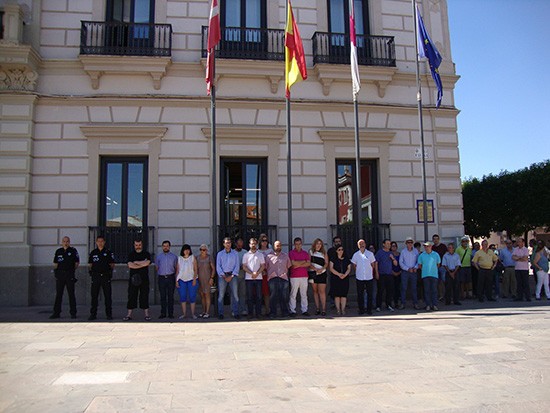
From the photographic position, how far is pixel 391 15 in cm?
1512

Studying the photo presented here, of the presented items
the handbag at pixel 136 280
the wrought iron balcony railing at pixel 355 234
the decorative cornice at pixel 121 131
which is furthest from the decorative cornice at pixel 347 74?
the handbag at pixel 136 280

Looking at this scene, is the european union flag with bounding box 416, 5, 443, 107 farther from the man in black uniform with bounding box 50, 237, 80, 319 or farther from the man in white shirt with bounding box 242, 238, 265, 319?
the man in black uniform with bounding box 50, 237, 80, 319

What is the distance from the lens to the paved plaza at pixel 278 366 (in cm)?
481

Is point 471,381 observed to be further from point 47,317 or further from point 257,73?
point 257,73

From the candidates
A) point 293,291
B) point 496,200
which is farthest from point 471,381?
point 496,200

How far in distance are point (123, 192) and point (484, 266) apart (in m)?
10.4

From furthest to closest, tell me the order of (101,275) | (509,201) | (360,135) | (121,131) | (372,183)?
1. (509,201)
2. (372,183)
3. (360,135)
4. (121,131)
5. (101,275)

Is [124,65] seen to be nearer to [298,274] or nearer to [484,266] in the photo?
[298,274]

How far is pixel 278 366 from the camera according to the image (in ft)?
20.4

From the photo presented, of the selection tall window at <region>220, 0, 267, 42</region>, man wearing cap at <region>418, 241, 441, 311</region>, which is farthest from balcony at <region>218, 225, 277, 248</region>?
tall window at <region>220, 0, 267, 42</region>

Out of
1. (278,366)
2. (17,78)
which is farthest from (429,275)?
(17,78)

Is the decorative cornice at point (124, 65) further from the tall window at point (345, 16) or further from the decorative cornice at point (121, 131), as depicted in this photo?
the tall window at point (345, 16)

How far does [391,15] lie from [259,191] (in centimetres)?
714

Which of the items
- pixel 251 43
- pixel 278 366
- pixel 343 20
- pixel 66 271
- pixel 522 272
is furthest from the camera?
pixel 343 20
